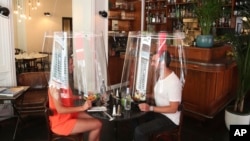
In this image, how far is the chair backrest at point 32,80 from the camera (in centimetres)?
371

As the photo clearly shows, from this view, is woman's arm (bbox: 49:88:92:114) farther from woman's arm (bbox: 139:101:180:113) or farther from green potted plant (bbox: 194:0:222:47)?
green potted plant (bbox: 194:0:222:47)

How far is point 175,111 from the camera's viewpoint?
2.23 meters

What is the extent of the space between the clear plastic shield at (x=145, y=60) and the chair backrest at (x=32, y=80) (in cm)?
174

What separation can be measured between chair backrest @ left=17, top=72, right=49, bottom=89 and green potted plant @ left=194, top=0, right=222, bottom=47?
8.43 feet

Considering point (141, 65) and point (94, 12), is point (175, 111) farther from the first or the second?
point (94, 12)

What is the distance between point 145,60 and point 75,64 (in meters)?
0.75

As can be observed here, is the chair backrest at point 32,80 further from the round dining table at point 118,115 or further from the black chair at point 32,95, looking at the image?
the round dining table at point 118,115

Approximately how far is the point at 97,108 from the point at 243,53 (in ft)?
7.01

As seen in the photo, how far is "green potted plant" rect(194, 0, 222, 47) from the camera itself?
11.1ft

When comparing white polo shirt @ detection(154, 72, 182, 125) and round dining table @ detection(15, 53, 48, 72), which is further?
→ round dining table @ detection(15, 53, 48, 72)

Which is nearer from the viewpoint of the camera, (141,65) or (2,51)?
(141,65)

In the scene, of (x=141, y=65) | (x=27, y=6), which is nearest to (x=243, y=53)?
(x=141, y=65)

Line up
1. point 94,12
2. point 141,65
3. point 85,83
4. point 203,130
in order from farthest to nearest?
point 94,12
point 203,130
point 85,83
point 141,65

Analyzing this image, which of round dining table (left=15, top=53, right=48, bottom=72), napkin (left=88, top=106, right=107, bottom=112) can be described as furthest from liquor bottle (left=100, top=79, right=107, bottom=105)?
round dining table (left=15, top=53, right=48, bottom=72)
